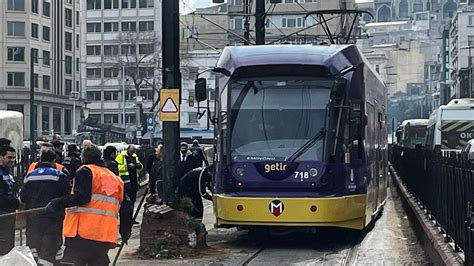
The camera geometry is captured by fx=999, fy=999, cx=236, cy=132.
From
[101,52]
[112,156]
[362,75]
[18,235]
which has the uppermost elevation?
[101,52]

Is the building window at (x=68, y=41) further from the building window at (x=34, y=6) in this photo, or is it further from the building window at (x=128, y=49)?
the building window at (x=34, y=6)

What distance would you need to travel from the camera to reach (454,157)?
525 inches

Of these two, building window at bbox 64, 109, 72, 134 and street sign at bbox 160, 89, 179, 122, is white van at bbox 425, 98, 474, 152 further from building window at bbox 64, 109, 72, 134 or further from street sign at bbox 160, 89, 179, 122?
building window at bbox 64, 109, 72, 134

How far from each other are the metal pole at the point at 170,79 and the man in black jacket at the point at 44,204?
4.00 m

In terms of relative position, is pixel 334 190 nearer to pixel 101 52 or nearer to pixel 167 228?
pixel 167 228

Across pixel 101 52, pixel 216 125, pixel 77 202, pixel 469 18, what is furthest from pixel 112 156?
pixel 469 18

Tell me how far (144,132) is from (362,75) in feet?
188

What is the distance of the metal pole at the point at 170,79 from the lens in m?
15.9

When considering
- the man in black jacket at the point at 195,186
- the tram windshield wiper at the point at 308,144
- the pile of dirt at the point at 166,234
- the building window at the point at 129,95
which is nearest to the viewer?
the pile of dirt at the point at 166,234

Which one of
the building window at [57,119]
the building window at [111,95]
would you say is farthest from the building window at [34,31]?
the building window at [111,95]

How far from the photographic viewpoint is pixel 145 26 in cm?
10825

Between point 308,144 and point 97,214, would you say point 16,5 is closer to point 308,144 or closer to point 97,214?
point 308,144

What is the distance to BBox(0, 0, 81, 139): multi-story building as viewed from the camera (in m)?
86.3

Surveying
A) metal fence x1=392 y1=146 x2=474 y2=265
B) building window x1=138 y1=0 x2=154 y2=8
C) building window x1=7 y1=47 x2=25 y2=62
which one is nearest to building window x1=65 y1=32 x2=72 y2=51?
building window x1=7 y1=47 x2=25 y2=62
